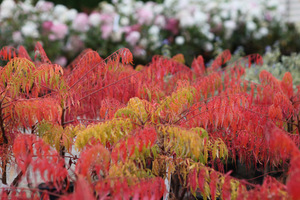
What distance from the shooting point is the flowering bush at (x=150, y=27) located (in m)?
6.94

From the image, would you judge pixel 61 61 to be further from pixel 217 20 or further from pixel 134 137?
pixel 134 137

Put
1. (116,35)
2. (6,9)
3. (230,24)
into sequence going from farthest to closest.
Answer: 1. (230,24)
2. (116,35)
3. (6,9)

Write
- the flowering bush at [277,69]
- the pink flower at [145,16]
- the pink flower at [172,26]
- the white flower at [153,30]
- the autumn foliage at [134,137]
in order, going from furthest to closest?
the pink flower at [172,26] < the pink flower at [145,16] < the white flower at [153,30] < the flowering bush at [277,69] < the autumn foliage at [134,137]

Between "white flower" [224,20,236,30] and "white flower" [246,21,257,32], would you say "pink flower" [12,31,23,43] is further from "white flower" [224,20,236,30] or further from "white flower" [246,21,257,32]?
"white flower" [246,21,257,32]

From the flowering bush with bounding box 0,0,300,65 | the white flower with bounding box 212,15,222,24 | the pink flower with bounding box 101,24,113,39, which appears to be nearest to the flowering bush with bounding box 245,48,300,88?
the flowering bush with bounding box 0,0,300,65

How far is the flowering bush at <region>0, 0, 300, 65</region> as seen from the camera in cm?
694

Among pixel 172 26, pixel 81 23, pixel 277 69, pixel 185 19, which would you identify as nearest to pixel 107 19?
pixel 81 23

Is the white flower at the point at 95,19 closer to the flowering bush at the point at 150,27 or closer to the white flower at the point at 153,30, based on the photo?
the flowering bush at the point at 150,27

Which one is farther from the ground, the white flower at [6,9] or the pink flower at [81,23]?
the white flower at [6,9]

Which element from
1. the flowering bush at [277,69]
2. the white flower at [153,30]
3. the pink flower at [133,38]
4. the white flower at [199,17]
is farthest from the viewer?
the white flower at [199,17]

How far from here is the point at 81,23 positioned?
23.6 feet

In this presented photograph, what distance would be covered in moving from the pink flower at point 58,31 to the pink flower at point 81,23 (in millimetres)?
270

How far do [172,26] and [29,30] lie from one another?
326 cm

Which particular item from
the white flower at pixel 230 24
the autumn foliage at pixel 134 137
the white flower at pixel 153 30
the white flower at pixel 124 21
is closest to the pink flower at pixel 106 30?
the white flower at pixel 124 21
